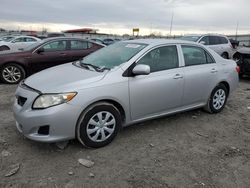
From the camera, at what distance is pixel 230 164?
12.0 ft

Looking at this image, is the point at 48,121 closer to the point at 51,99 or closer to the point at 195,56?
the point at 51,99

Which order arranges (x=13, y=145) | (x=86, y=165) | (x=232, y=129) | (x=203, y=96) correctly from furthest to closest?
(x=203, y=96) → (x=232, y=129) → (x=13, y=145) → (x=86, y=165)

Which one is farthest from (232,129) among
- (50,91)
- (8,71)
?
(8,71)

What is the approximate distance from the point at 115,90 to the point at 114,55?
→ 94 centimetres

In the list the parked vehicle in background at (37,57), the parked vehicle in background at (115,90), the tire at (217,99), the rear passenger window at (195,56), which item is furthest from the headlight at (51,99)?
the parked vehicle in background at (37,57)

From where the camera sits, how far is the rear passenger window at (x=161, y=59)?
443cm

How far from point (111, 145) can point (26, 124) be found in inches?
49.1

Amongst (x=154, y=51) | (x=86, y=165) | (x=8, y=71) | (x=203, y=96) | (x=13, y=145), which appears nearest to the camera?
(x=86, y=165)

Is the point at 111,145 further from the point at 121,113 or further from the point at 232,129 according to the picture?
the point at 232,129

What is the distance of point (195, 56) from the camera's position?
5180 mm

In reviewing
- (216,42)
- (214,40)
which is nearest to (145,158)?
(214,40)

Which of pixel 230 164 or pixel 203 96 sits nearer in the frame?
pixel 230 164

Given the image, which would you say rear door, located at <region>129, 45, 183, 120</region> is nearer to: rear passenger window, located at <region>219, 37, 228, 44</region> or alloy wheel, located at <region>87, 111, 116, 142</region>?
alloy wheel, located at <region>87, 111, 116, 142</region>

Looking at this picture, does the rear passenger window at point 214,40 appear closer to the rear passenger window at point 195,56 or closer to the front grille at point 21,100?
the rear passenger window at point 195,56
